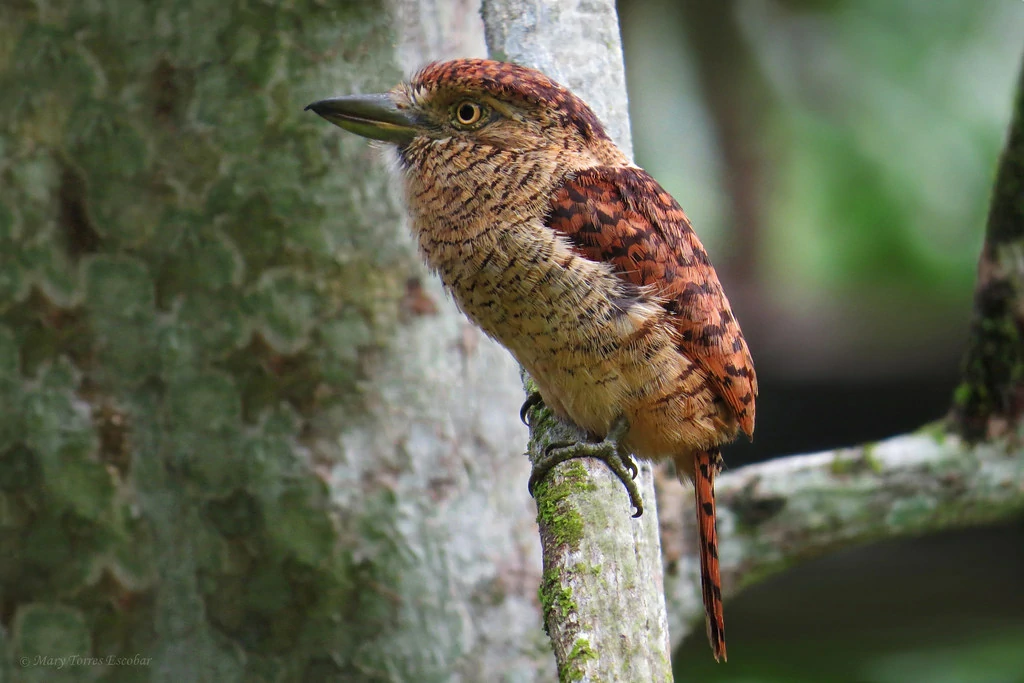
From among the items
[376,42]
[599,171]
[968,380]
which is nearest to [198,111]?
[376,42]

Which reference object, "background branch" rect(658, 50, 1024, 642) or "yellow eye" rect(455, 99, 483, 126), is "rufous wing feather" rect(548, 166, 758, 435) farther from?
"background branch" rect(658, 50, 1024, 642)

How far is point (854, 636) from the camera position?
19.5 feet

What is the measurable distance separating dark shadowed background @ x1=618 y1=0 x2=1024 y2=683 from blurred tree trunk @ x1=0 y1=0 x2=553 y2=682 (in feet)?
12.1

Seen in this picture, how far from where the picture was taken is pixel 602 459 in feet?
6.18

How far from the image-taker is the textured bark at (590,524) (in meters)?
1.39

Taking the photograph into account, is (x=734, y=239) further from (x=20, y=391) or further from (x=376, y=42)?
(x=20, y=391)

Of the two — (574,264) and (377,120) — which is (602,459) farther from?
→ (377,120)

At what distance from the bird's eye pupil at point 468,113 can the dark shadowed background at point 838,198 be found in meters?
4.04

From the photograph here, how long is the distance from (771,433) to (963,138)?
2.16 metres

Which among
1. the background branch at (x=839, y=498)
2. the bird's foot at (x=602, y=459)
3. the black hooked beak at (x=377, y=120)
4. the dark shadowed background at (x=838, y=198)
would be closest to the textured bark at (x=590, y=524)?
the bird's foot at (x=602, y=459)

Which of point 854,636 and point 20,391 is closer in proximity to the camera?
point 20,391

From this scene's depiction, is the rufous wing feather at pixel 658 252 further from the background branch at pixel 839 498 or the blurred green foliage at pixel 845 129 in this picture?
the blurred green foliage at pixel 845 129

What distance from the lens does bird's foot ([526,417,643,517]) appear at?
1875mm

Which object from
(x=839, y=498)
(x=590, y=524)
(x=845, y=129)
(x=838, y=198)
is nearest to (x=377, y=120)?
(x=590, y=524)
